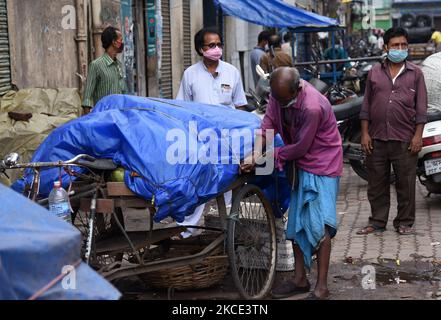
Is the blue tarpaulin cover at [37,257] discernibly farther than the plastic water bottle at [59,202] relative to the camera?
No

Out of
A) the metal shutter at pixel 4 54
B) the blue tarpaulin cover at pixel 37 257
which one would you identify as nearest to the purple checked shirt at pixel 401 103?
the metal shutter at pixel 4 54

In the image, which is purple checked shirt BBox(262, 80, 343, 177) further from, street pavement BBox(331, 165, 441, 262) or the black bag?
street pavement BBox(331, 165, 441, 262)

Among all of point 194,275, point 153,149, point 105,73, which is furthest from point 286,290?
point 105,73

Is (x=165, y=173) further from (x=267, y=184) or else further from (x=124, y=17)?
(x=124, y=17)

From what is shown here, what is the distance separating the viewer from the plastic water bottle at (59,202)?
14.4 ft

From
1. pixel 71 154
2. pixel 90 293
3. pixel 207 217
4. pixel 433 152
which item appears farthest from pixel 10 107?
pixel 90 293

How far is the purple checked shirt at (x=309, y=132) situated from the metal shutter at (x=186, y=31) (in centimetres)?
1074

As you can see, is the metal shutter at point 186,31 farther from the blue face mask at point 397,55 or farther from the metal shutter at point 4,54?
the blue face mask at point 397,55

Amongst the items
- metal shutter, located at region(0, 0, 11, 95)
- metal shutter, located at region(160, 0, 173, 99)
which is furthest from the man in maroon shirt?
metal shutter, located at region(160, 0, 173, 99)

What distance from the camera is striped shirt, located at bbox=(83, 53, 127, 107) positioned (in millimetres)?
7793

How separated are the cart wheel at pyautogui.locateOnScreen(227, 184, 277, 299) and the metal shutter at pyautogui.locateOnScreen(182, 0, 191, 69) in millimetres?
10580

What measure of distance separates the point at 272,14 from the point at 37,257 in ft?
42.3

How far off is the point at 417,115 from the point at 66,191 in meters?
3.51

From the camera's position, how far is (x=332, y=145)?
17.7ft
